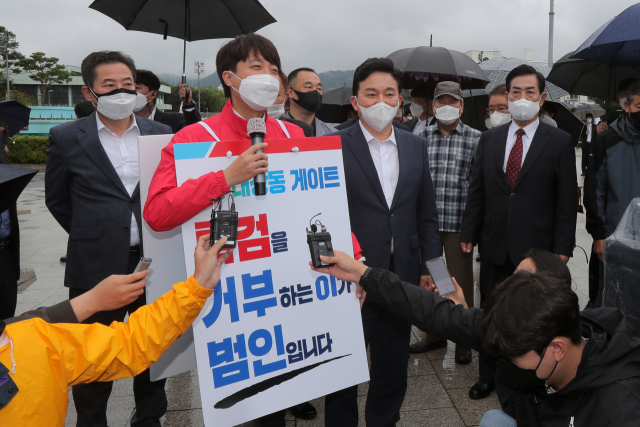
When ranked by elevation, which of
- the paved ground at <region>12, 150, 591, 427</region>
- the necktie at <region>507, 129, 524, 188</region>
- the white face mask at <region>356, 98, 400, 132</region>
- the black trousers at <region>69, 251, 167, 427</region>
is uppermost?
the white face mask at <region>356, 98, 400, 132</region>

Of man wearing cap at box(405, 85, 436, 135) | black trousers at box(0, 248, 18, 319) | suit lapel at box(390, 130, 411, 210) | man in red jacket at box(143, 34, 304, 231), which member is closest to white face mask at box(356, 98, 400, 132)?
suit lapel at box(390, 130, 411, 210)

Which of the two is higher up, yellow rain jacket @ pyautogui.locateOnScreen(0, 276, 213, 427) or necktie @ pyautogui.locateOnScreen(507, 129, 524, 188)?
necktie @ pyautogui.locateOnScreen(507, 129, 524, 188)

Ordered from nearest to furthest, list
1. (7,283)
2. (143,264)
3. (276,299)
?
1. (143,264)
2. (276,299)
3. (7,283)

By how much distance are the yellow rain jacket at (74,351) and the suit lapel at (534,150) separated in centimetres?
237

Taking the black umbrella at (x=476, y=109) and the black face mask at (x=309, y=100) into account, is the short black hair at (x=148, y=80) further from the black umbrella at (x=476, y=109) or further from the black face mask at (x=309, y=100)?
the black umbrella at (x=476, y=109)

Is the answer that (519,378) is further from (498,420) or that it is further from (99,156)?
(99,156)

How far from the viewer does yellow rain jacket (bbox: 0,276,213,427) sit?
1.42 m

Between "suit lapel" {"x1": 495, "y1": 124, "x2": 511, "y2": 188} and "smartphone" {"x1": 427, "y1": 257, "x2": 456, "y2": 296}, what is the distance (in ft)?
4.50

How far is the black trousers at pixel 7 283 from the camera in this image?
3.02m

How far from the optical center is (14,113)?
5906 mm

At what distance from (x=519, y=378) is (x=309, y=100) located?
3231 mm

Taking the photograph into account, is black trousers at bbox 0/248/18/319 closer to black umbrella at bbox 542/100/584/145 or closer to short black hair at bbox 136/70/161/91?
short black hair at bbox 136/70/161/91

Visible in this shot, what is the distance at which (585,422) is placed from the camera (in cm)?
157

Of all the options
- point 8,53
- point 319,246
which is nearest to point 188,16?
point 319,246
